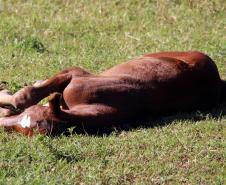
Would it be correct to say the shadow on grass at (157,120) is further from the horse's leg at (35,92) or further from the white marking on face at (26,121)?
the horse's leg at (35,92)

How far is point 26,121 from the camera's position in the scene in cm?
615

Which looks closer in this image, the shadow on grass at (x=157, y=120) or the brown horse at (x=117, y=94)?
the brown horse at (x=117, y=94)

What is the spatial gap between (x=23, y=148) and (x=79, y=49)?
3572 mm

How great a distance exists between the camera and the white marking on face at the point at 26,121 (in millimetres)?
6133

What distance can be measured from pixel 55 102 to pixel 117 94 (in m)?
0.69

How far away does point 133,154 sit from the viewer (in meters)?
5.94

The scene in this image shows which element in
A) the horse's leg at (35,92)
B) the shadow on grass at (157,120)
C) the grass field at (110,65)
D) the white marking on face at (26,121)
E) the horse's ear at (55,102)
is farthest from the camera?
the horse's leg at (35,92)

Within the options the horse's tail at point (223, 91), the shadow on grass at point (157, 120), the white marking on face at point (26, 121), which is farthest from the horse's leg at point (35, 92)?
the horse's tail at point (223, 91)

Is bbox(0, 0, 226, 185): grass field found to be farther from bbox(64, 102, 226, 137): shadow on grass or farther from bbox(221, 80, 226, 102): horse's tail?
bbox(221, 80, 226, 102): horse's tail

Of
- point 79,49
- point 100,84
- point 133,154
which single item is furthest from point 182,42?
point 133,154

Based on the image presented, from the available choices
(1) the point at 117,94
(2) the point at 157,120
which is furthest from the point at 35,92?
(2) the point at 157,120

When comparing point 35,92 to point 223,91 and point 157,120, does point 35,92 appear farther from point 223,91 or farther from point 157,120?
point 223,91

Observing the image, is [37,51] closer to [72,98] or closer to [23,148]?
[72,98]

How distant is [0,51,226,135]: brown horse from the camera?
6.18 meters
